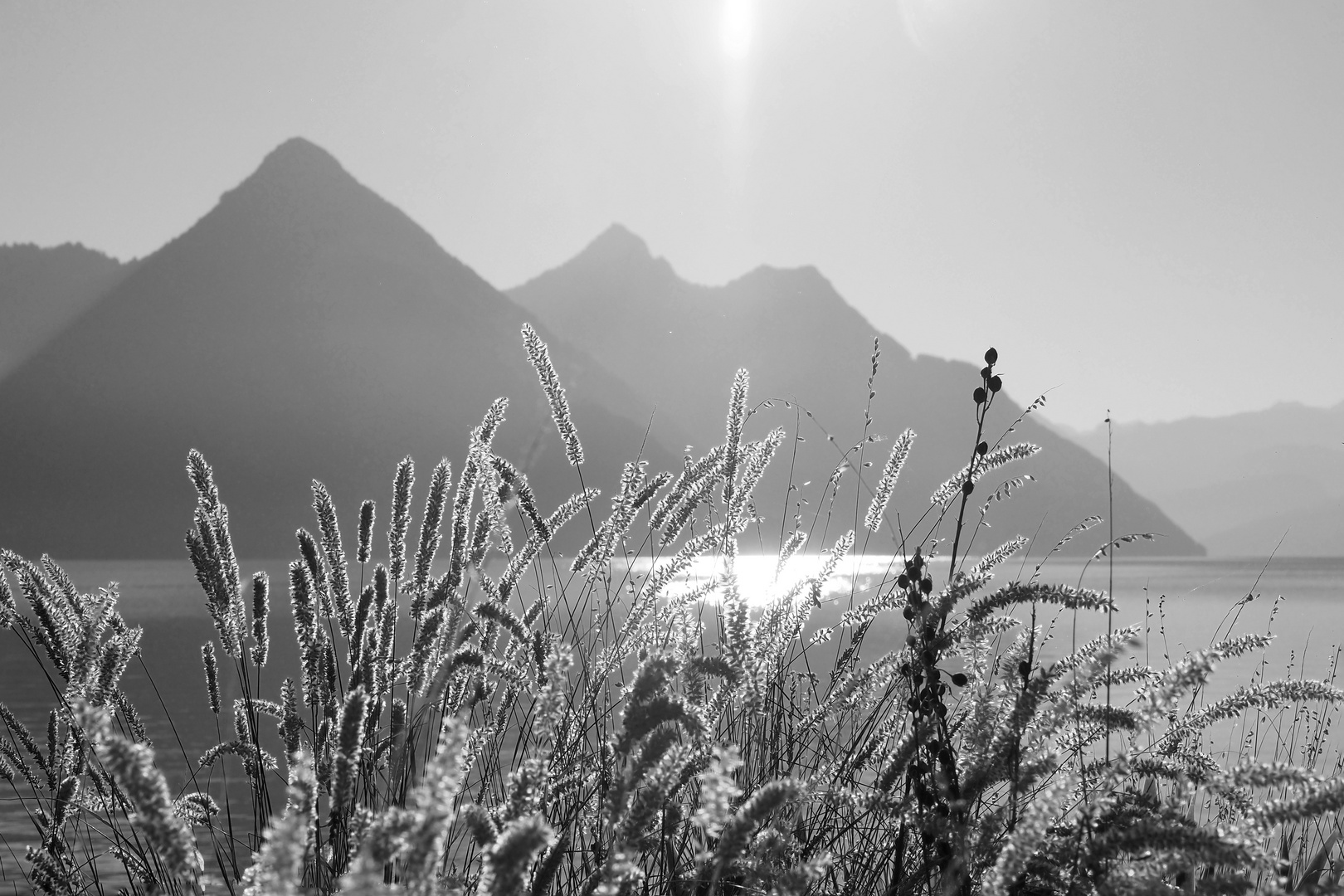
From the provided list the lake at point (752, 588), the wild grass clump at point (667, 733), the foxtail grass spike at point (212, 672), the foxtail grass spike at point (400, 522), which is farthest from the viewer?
the lake at point (752, 588)

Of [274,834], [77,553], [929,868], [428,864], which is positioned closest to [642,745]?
[428,864]

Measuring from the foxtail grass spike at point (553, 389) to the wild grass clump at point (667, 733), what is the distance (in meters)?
0.01

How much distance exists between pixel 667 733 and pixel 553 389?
136cm

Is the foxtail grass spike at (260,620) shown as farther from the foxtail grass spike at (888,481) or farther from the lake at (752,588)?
the foxtail grass spike at (888,481)

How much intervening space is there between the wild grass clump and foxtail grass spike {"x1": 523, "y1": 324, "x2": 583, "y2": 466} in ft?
0.04

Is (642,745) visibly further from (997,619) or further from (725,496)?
(725,496)

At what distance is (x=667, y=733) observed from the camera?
1.10 metres

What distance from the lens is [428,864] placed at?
73 centimetres

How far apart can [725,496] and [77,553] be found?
215 metres

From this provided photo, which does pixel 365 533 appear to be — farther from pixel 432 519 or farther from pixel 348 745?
pixel 348 745

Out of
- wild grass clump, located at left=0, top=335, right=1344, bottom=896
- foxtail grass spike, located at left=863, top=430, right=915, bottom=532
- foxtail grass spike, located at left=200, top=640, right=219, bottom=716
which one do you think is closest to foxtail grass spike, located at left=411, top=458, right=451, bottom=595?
wild grass clump, located at left=0, top=335, right=1344, bottom=896

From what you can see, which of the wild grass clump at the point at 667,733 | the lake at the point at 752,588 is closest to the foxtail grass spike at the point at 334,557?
the wild grass clump at the point at 667,733

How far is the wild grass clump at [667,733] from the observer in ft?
3.09

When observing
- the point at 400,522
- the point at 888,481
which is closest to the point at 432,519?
the point at 400,522
